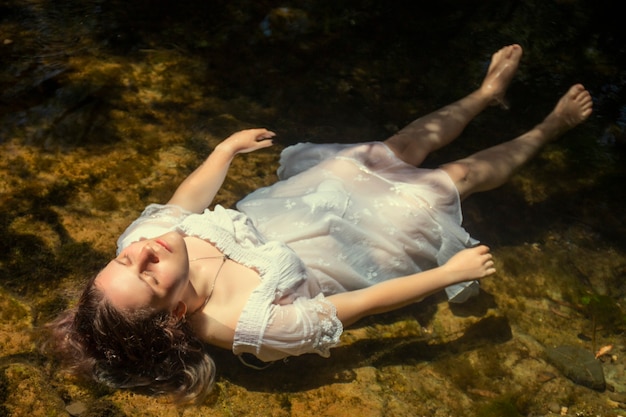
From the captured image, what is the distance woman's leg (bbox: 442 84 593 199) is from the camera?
327cm

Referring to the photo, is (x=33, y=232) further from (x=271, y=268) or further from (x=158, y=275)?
(x=271, y=268)

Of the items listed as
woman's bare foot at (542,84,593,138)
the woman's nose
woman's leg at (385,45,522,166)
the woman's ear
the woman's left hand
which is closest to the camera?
the woman's nose

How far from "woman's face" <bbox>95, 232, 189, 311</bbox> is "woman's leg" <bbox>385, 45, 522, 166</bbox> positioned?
1.50 m

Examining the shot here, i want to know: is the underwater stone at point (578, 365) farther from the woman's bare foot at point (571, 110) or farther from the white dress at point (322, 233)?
the woman's bare foot at point (571, 110)

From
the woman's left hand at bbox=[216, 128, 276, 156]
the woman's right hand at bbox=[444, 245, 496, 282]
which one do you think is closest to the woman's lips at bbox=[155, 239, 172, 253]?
the woman's left hand at bbox=[216, 128, 276, 156]

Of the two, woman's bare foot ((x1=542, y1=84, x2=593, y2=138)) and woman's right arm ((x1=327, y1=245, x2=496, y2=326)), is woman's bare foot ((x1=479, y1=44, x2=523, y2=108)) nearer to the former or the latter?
woman's bare foot ((x1=542, y1=84, x2=593, y2=138))

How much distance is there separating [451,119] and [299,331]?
1.69 m

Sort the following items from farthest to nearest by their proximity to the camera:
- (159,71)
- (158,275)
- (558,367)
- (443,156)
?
(159,71) → (443,156) → (558,367) → (158,275)

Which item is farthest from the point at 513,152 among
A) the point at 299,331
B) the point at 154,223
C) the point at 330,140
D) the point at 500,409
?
the point at 154,223

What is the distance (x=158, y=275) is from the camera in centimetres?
238

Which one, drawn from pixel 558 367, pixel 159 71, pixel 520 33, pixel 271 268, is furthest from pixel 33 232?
pixel 520 33

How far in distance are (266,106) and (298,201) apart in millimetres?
1109

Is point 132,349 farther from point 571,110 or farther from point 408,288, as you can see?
point 571,110

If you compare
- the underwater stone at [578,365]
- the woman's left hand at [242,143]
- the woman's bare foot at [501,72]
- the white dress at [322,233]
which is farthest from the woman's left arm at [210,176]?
the underwater stone at [578,365]
